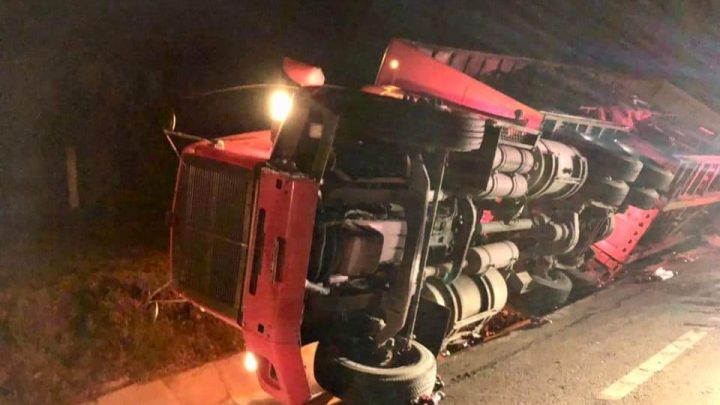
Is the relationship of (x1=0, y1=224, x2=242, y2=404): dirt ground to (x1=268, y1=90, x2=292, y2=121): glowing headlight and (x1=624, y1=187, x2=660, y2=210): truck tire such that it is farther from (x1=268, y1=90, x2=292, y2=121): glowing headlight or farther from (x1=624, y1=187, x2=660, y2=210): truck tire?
(x1=624, y1=187, x2=660, y2=210): truck tire

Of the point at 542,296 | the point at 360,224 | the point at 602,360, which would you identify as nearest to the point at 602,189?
the point at 542,296

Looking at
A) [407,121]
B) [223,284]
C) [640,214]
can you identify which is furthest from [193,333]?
[640,214]

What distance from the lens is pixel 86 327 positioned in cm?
393

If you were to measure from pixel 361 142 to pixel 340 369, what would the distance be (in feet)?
4.37

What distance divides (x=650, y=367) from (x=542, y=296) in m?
1.43

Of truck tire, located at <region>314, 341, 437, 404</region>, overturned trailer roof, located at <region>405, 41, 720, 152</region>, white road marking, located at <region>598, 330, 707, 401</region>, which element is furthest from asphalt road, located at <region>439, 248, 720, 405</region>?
overturned trailer roof, located at <region>405, 41, 720, 152</region>

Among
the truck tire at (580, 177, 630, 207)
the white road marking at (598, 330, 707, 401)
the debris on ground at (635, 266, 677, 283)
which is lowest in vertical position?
the debris on ground at (635, 266, 677, 283)

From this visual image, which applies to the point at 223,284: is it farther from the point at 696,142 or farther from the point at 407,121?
the point at 696,142

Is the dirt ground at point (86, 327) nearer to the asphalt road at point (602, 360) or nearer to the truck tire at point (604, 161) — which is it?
the asphalt road at point (602, 360)

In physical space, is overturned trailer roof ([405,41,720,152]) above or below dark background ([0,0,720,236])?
above

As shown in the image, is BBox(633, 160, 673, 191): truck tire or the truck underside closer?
the truck underside

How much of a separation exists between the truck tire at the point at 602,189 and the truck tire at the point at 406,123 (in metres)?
3.32

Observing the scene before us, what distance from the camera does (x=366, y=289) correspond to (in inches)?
155

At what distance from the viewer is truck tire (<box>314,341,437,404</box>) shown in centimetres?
348
